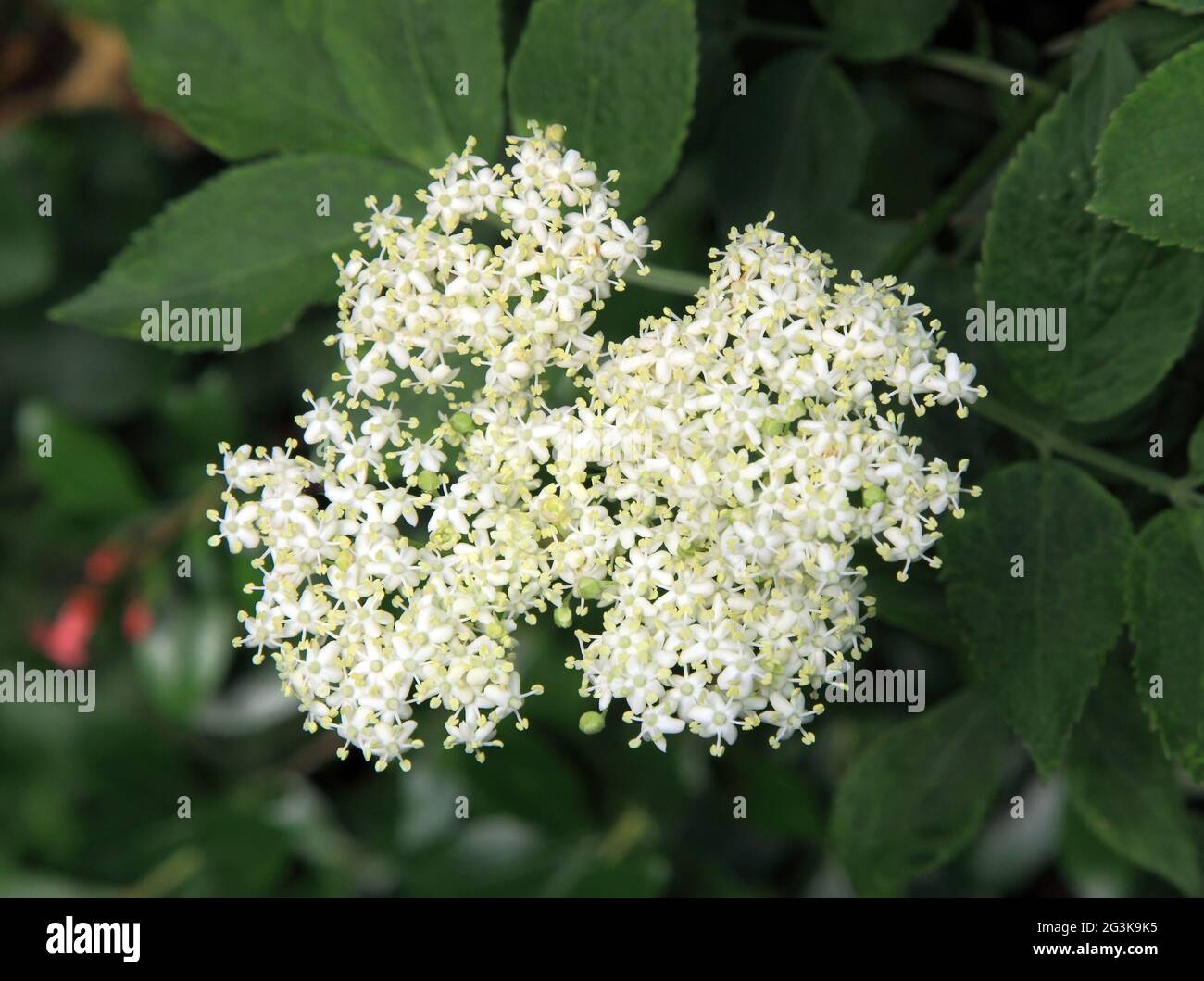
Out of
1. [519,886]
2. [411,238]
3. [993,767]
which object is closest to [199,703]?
[519,886]

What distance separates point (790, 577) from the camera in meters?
1.85

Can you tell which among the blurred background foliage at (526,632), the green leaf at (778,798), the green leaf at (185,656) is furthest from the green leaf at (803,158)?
the green leaf at (185,656)

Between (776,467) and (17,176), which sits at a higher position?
(17,176)

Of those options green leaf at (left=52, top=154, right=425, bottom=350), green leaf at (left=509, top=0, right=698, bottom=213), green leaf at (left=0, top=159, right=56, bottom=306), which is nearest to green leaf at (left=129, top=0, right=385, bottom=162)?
green leaf at (left=52, top=154, right=425, bottom=350)

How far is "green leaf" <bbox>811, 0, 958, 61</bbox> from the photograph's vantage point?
2.45 m

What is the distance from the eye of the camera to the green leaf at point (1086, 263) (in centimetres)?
201

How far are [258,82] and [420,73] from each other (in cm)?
37

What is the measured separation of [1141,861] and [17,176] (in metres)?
3.68

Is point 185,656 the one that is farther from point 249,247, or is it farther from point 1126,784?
point 1126,784

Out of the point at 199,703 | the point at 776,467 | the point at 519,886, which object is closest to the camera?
the point at 776,467

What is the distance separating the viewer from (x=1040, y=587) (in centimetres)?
204

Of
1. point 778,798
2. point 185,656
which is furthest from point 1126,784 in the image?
point 185,656

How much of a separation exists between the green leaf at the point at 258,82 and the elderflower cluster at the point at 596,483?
473 millimetres

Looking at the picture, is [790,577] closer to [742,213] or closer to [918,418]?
[918,418]
